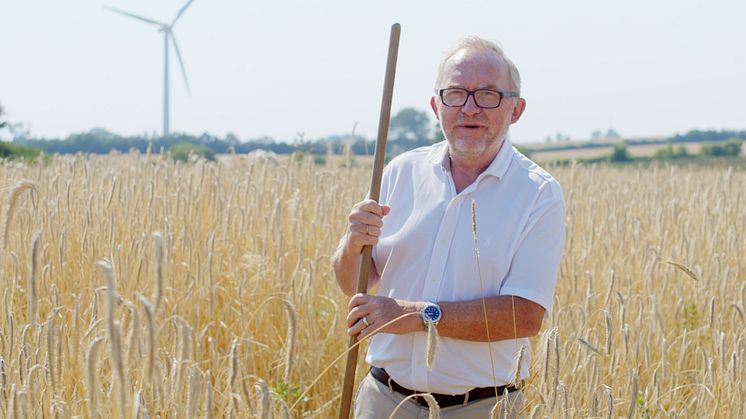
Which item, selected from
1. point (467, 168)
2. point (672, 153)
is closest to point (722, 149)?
point (672, 153)

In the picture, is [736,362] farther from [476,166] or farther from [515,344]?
Result: [476,166]

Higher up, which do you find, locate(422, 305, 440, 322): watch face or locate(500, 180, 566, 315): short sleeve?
locate(500, 180, 566, 315): short sleeve

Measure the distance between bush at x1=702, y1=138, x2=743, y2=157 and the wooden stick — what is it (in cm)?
3507

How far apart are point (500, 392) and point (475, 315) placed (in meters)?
0.32

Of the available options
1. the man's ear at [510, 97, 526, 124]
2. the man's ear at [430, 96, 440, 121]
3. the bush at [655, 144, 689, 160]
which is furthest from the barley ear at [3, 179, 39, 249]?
the bush at [655, 144, 689, 160]

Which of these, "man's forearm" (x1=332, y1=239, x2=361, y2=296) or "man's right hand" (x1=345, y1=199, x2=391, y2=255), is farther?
"man's forearm" (x1=332, y1=239, x2=361, y2=296)

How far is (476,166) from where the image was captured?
97.0 inches

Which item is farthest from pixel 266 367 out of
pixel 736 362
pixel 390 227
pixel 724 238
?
pixel 724 238

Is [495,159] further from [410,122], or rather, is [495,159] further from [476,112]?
[410,122]

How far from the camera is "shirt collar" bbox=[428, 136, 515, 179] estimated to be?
7.83 feet

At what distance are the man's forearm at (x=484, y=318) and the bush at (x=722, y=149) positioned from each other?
115ft

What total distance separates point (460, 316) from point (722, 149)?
3626 cm

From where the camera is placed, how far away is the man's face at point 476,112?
239cm

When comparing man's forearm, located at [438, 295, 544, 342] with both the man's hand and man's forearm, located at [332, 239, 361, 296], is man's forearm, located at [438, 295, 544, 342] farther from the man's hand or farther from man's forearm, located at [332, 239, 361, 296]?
man's forearm, located at [332, 239, 361, 296]
